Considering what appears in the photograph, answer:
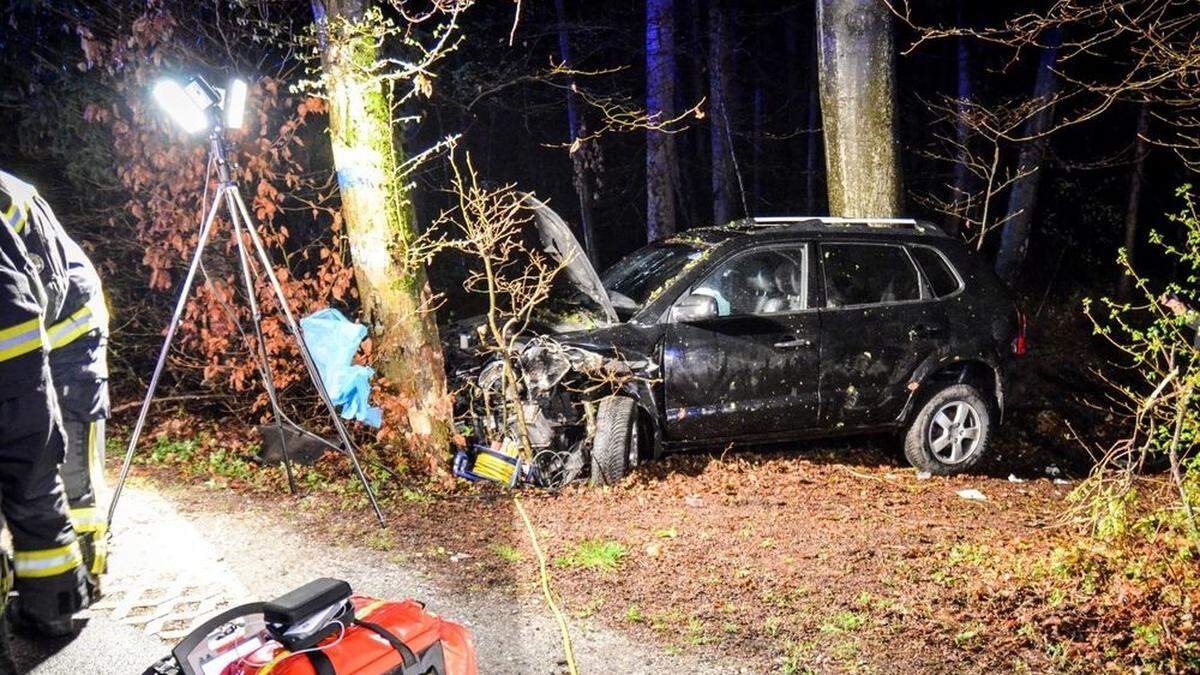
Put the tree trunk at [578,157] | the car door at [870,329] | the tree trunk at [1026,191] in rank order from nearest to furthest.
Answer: the car door at [870,329] → the tree trunk at [1026,191] → the tree trunk at [578,157]

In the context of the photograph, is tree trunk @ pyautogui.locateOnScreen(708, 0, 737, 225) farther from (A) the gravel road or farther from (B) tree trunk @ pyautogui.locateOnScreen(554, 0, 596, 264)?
(A) the gravel road

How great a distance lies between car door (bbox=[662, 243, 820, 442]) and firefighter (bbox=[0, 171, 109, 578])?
3.39 meters

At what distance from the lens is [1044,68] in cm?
1341

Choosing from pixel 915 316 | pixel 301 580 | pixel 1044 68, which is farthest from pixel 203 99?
pixel 1044 68

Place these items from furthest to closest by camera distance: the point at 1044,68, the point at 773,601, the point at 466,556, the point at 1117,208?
the point at 1117,208, the point at 1044,68, the point at 466,556, the point at 773,601

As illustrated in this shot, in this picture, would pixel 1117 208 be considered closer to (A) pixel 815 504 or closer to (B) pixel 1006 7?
(B) pixel 1006 7

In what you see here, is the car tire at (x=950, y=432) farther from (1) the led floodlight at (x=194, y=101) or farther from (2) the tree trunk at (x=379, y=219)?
(1) the led floodlight at (x=194, y=101)

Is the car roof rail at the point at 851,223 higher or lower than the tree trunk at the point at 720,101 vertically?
lower

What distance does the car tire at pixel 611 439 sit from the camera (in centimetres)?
555

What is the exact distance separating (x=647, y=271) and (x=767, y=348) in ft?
3.62

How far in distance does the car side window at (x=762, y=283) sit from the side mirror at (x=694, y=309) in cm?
23

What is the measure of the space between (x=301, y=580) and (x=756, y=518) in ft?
8.50

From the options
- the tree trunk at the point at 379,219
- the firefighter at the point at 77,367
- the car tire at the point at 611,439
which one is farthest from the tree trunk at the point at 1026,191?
the firefighter at the point at 77,367

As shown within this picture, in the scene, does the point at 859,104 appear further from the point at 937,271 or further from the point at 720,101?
the point at 720,101
